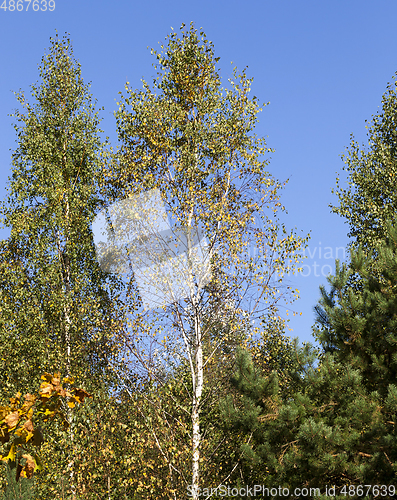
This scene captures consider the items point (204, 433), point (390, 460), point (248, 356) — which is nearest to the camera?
point (390, 460)

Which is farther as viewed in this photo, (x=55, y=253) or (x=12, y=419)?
(x=55, y=253)

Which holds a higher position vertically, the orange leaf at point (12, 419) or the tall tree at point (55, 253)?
the tall tree at point (55, 253)

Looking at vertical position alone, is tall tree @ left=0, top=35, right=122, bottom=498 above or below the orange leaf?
above

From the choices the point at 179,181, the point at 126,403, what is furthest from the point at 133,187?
the point at 126,403

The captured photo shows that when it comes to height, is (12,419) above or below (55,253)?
below

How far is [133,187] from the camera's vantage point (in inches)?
444

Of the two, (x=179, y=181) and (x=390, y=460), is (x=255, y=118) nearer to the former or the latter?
(x=179, y=181)

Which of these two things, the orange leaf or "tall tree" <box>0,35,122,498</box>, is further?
"tall tree" <box>0,35,122,498</box>

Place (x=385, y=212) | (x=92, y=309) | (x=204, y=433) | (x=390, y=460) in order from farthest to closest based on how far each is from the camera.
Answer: (x=385, y=212) < (x=92, y=309) < (x=204, y=433) < (x=390, y=460)

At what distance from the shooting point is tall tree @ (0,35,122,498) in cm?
1211

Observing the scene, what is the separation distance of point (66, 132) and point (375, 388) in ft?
38.4

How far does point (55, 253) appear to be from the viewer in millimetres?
13438

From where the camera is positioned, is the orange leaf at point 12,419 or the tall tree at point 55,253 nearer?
the orange leaf at point 12,419

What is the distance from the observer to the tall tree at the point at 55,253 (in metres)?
12.1
